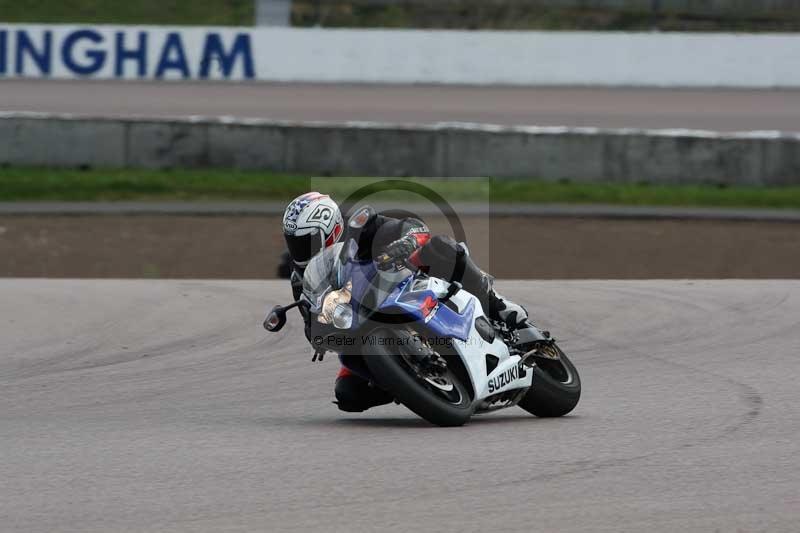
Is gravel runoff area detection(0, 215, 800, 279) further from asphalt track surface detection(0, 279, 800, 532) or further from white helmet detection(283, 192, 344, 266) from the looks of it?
white helmet detection(283, 192, 344, 266)

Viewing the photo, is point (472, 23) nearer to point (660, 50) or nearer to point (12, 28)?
point (660, 50)

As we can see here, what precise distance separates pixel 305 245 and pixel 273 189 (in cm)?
1475

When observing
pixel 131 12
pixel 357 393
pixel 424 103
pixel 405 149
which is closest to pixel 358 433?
pixel 357 393

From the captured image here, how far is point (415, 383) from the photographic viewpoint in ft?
19.6

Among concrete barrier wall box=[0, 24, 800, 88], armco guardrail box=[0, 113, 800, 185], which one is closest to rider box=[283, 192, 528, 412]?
armco guardrail box=[0, 113, 800, 185]

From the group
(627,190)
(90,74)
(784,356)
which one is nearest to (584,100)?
(627,190)

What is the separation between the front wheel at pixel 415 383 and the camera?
5.89m

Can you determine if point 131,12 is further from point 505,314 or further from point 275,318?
point 275,318

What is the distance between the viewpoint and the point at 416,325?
6121 millimetres

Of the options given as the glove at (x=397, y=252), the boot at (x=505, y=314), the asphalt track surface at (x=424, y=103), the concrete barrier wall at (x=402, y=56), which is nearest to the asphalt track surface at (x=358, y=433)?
the boot at (x=505, y=314)

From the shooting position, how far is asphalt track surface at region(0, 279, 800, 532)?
15.7 feet

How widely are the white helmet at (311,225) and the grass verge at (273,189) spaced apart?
44.5 feet

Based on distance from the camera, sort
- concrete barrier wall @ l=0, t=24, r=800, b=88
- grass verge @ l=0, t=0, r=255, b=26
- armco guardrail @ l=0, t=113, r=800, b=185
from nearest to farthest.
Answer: armco guardrail @ l=0, t=113, r=800, b=185, concrete barrier wall @ l=0, t=24, r=800, b=88, grass verge @ l=0, t=0, r=255, b=26

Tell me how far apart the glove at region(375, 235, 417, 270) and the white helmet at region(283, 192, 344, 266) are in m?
0.31
